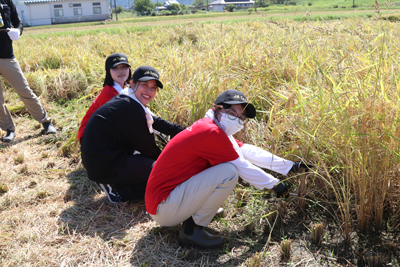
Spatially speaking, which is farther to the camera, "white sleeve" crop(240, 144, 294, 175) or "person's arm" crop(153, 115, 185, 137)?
"person's arm" crop(153, 115, 185, 137)

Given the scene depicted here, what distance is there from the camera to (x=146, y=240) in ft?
7.88

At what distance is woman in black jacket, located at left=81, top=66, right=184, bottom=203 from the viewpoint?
2678 mm

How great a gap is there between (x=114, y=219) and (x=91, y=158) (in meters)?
0.54

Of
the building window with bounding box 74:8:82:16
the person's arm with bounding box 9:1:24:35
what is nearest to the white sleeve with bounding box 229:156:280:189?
the person's arm with bounding box 9:1:24:35

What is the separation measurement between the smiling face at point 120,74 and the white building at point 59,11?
4513 cm

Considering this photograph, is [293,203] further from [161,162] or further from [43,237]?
[43,237]

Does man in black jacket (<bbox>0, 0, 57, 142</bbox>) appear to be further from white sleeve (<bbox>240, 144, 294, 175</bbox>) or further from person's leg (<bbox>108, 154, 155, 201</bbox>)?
white sleeve (<bbox>240, 144, 294, 175</bbox>)

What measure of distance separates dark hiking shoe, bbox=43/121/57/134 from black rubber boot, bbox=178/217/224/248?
291 cm

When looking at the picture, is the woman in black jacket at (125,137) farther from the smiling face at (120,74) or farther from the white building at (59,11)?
the white building at (59,11)

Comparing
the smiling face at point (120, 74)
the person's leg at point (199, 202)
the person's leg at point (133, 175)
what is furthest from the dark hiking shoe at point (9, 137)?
the person's leg at point (199, 202)

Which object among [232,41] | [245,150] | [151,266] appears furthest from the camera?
[232,41]

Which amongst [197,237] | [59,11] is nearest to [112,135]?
[197,237]

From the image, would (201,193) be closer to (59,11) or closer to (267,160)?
(267,160)

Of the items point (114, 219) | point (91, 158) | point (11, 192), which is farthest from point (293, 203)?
point (11, 192)
